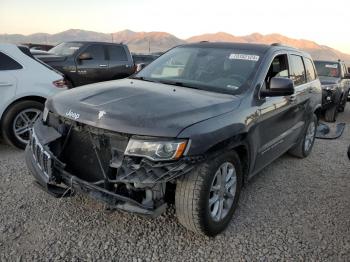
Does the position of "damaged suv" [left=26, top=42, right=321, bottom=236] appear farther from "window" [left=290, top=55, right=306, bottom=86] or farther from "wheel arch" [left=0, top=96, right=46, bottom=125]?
"wheel arch" [left=0, top=96, right=46, bottom=125]

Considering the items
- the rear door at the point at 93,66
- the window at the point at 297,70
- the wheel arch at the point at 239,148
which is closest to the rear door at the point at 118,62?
the rear door at the point at 93,66

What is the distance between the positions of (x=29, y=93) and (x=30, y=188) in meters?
1.88

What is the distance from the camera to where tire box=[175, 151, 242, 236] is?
112 inches

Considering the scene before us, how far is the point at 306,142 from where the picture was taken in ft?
18.9

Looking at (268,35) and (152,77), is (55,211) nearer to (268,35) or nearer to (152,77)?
(152,77)

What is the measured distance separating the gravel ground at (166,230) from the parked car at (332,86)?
5739mm

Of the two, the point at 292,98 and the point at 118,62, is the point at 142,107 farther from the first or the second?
the point at 118,62

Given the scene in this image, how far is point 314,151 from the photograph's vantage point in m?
6.35

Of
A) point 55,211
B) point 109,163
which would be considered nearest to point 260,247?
point 109,163

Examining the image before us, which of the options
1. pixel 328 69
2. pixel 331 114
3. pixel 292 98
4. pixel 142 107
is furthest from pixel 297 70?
pixel 328 69

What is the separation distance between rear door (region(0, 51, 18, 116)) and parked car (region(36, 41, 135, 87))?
127 inches

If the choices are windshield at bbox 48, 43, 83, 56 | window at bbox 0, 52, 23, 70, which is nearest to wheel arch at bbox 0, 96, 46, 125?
window at bbox 0, 52, 23, 70

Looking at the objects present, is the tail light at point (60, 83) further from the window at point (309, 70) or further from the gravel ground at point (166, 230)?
the window at point (309, 70)

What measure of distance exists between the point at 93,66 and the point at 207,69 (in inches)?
238
